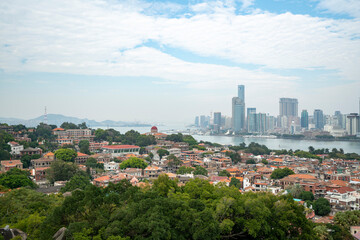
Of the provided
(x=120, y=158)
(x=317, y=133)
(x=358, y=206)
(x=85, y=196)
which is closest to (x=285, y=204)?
(x=85, y=196)

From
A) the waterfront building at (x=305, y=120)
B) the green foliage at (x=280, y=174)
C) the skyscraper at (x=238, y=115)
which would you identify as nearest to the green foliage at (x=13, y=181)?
the green foliage at (x=280, y=174)

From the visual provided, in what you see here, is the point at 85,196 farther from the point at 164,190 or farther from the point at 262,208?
the point at 262,208

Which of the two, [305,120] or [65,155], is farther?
[305,120]

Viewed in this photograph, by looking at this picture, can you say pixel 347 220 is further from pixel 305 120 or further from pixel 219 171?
pixel 305 120

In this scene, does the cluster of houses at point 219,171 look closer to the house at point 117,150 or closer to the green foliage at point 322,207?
the house at point 117,150

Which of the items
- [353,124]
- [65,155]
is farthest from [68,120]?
[65,155]

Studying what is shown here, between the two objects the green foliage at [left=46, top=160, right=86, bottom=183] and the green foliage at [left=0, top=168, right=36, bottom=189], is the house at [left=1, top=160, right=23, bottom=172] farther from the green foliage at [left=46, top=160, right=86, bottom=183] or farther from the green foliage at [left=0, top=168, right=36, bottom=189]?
the green foliage at [left=0, top=168, right=36, bottom=189]
